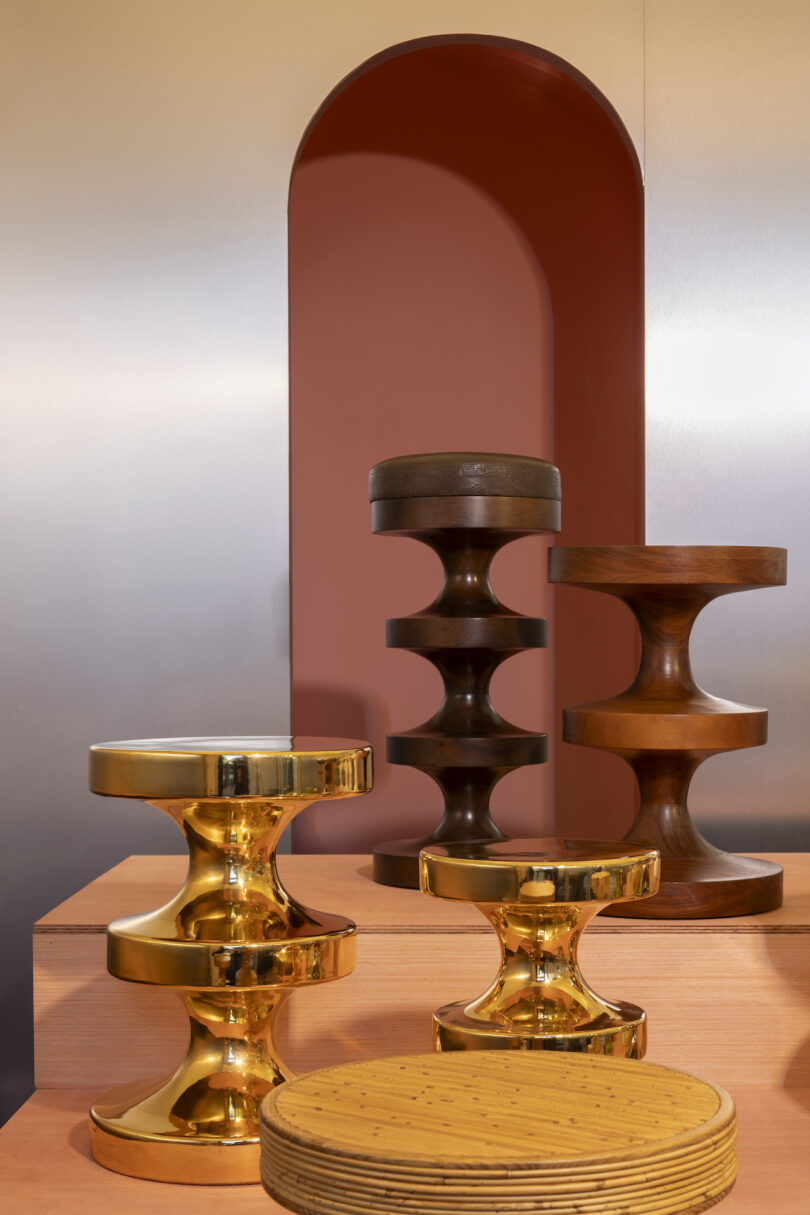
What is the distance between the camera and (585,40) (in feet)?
5.24

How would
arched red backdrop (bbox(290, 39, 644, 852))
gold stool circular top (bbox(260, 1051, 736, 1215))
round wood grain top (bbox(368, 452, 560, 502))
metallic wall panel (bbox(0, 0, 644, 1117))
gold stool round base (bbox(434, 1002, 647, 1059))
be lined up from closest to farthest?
1. gold stool circular top (bbox(260, 1051, 736, 1215))
2. gold stool round base (bbox(434, 1002, 647, 1059))
3. round wood grain top (bbox(368, 452, 560, 502))
4. metallic wall panel (bbox(0, 0, 644, 1117))
5. arched red backdrop (bbox(290, 39, 644, 852))

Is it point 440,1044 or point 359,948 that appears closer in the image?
point 440,1044

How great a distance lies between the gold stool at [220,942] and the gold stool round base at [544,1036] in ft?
0.28

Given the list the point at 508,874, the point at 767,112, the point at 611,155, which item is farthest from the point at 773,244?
the point at 508,874

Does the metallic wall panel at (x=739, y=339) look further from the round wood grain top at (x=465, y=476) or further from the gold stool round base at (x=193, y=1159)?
the gold stool round base at (x=193, y=1159)

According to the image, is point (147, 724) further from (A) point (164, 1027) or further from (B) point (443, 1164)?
(B) point (443, 1164)

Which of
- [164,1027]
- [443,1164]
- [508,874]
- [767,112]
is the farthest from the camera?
[767,112]

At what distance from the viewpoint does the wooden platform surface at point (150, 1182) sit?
77cm

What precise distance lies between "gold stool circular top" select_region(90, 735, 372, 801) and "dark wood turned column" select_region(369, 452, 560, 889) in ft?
1.21

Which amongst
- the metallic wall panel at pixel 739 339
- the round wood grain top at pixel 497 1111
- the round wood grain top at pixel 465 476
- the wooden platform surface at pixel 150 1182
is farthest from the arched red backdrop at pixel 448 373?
the round wood grain top at pixel 497 1111

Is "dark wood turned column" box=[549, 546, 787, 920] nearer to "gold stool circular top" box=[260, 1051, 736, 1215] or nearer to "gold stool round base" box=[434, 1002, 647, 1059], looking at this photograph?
"gold stool round base" box=[434, 1002, 647, 1059]

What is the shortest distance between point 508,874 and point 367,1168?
34 centimetres

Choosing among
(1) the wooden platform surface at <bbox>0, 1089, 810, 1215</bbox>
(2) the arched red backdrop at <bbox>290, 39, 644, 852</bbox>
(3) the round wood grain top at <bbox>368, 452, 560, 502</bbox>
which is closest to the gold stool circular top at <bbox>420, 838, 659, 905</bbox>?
(1) the wooden platform surface at <bbox>0, 1089, 810, 1215</bbox>

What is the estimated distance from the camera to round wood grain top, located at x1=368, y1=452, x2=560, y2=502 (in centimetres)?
113
